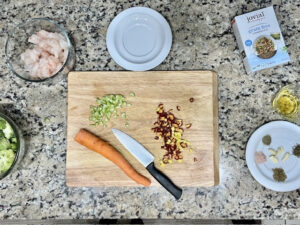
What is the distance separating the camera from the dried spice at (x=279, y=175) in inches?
44.3

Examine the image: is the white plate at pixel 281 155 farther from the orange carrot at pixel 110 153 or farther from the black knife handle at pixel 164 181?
the orange carrot at pixel 110 153

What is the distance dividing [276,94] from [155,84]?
1.36ft

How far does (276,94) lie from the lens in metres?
1.17

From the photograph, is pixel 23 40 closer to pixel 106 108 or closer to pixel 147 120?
pixel 106 108

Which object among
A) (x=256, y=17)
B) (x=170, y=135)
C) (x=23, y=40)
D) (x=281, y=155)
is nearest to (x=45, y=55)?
(x=23, y=40)

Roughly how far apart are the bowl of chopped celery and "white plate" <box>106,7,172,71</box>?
402 mm

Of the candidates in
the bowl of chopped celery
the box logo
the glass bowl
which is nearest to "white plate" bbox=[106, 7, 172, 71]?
the glass bowl

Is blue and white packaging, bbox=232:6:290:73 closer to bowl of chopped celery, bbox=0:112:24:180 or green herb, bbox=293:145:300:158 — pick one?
green herb, bbox=293:145:300:158

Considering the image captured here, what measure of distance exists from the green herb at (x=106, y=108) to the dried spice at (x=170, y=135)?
0.13 meters

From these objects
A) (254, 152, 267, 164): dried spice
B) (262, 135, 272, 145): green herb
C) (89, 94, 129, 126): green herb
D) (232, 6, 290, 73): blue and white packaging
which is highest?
(232, 6, 290, 73): blue and white packaging

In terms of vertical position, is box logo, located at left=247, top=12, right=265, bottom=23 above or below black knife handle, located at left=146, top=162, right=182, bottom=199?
above

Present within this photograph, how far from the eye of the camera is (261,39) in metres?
1.11

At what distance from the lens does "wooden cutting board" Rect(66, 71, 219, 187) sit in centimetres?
112

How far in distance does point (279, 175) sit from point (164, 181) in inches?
14.9
